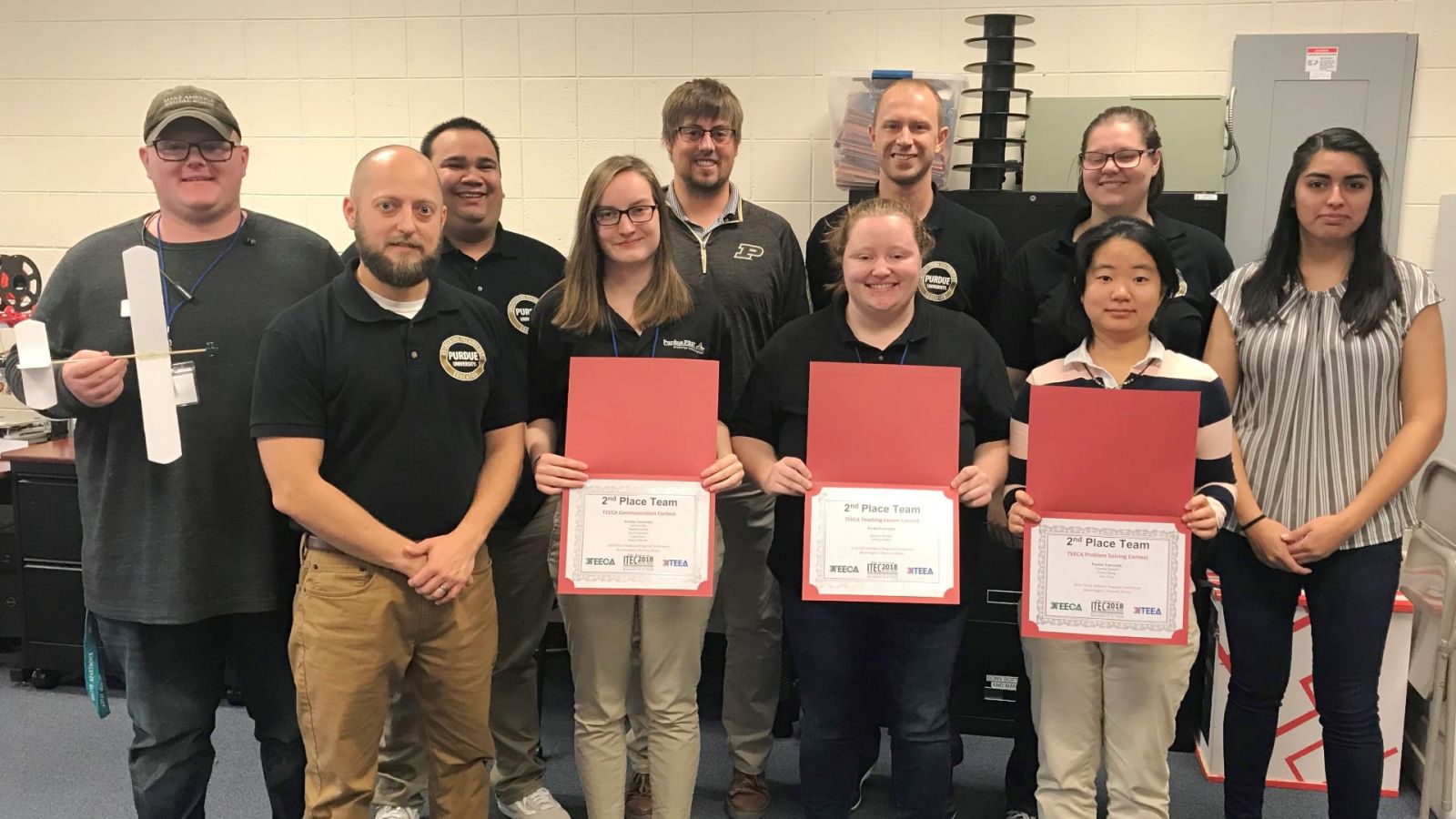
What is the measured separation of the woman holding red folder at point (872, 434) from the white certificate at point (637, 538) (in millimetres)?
173

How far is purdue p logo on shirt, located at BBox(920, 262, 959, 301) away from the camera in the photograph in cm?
254

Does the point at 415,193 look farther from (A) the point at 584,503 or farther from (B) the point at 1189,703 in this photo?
(B) the point at 1189,703

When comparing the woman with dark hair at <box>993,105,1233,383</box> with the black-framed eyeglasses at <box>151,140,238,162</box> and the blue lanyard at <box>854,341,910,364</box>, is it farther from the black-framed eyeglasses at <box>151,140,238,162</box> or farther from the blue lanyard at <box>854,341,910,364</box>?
the black-framed eyeglasses at <box>151,140,238,162</box>

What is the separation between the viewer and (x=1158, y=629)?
193cm

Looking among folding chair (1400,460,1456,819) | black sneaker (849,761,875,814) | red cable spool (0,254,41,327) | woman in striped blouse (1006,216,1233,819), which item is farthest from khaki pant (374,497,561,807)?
folding chair (1400,460,1456,819)

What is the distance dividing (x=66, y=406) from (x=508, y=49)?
2374 millimetres

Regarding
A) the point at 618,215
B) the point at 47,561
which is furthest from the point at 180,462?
the point at 47,561

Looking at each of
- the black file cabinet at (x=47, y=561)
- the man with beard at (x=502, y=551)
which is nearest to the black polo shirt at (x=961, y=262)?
the man with beard at (x=502, y=551)

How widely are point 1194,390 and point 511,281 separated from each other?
5.18 ft

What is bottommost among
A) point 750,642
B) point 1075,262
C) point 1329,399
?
point 750,642

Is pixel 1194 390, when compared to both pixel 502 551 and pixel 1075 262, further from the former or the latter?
pixel 502 551

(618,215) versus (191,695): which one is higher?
(618,215)

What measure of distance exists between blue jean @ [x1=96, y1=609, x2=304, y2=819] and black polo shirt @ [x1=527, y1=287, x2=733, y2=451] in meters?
0.71

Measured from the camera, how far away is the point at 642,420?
2.08 m
